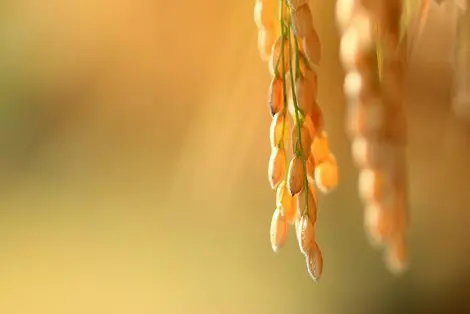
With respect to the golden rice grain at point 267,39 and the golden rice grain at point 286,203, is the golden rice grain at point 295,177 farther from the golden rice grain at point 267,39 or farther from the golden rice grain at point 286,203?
the golden rice grain at point 267,39

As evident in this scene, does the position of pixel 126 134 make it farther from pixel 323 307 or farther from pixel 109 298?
pixel 323 307

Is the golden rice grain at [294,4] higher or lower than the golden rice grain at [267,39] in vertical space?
higher

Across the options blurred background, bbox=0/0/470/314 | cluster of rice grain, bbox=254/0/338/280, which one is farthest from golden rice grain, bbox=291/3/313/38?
blurred background, bbox=0/0/470/314

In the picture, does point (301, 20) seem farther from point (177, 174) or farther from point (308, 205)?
point (177, 174)

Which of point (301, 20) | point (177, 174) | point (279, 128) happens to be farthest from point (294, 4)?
point (177, 174)

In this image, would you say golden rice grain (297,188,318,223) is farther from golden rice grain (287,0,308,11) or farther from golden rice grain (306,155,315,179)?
golden rice grain (287,0,308,11)

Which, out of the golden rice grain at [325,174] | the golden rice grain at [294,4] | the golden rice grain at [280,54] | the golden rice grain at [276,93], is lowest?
the golden rice grain at [325,174]

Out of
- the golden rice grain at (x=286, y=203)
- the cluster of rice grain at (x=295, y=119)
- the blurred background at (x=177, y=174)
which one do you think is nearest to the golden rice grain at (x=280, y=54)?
the cluster of rice grain at (x=295, y=119)

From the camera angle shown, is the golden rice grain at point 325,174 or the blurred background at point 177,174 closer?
the golden rice grain at point 325,174
